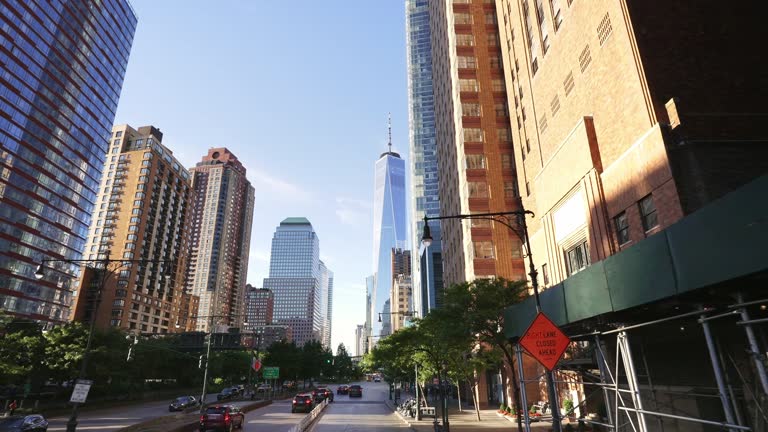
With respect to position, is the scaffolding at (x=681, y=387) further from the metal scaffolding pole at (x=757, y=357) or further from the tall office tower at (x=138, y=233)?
the tall office tower at (x=138, y=233)

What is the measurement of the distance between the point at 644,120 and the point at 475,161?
3618 cm

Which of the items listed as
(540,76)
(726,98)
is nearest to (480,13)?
(540,76)

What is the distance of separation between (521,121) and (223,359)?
254ft

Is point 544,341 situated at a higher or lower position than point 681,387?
higher

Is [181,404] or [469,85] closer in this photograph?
[181,404]

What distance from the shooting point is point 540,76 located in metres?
29.9

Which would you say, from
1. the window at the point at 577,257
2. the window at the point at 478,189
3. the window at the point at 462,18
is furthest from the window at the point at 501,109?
the window at the point at 577,257

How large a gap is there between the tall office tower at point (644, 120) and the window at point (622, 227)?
0.16 feet

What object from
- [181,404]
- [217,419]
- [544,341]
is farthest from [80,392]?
[181,404]

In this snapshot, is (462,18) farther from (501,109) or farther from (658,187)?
(658,187)

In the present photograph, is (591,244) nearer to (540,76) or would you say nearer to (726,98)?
(726,98)

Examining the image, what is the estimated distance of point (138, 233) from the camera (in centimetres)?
13112

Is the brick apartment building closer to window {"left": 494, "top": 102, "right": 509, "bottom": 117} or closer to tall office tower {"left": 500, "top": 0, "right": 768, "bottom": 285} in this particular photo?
tall office tower {"left": 500, "top": 0, "right": 768, "bottom": 285}

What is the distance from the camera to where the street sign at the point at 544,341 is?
36.4 ft
